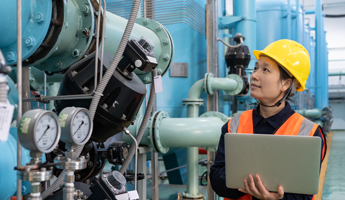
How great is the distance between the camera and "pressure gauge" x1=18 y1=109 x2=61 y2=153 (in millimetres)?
790

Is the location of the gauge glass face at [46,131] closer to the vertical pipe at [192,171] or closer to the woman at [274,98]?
the woman at [274,98]

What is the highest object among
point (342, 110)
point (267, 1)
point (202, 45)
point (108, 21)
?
point (267, 1)

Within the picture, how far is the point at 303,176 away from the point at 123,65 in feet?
2.54

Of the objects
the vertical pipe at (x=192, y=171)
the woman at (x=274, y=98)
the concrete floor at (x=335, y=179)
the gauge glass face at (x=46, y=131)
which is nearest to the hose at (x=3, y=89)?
the gauge glass face at (x=46, y=131)

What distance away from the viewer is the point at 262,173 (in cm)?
100

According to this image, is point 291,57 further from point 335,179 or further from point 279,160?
point 335,179

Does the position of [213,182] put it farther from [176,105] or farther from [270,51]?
[176,105]

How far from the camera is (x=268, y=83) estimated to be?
1.18 m

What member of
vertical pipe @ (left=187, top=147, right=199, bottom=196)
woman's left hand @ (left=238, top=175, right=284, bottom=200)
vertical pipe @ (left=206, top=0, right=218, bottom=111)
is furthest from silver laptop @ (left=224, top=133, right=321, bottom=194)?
vertical pipe @ (left=206, top=0, right=218, bottom=111)

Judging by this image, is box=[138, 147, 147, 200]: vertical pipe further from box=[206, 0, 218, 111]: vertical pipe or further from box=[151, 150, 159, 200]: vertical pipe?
box=[206, 0, 218, 111]: vertical pipe

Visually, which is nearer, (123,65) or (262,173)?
(262,173)

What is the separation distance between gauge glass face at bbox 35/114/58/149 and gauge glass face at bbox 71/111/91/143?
2.8 inches

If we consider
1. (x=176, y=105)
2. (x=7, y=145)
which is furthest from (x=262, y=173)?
(x=176, y=105)

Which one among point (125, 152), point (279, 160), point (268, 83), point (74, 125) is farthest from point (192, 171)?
point (74, 125)
